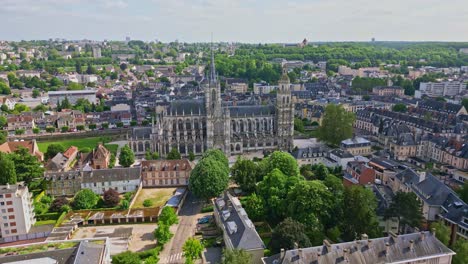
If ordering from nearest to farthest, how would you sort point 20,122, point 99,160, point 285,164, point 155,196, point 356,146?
point 285,164, point 155,196, point 99,160, point 356,146, point 20,122

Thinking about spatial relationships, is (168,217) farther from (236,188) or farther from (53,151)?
(53,151)

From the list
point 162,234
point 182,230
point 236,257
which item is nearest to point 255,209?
point 182,230

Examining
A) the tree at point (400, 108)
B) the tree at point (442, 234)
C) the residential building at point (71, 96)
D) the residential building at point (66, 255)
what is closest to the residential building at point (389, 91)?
Result: the tree at point (400, 108)

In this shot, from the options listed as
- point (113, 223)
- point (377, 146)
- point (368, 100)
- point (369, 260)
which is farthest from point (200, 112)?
point (368, 100)

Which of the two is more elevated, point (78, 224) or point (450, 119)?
point (450, 119)

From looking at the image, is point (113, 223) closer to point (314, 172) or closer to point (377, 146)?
point (314, 172)

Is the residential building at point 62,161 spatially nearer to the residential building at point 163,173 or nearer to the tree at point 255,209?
the residential building at point 163,173
